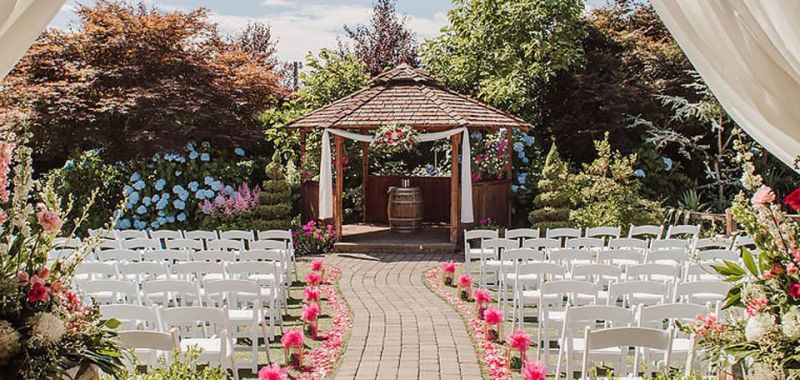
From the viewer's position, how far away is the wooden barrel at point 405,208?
1562cm

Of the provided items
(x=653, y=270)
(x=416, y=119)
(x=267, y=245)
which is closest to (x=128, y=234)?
(x=267, y=245)

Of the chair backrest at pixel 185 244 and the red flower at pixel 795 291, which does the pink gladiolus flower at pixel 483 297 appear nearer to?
the chair backrest at pixel 185 244

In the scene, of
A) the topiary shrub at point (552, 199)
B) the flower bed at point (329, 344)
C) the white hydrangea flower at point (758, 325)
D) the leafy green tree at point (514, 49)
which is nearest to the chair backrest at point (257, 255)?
the flower bed at point (329, 344)

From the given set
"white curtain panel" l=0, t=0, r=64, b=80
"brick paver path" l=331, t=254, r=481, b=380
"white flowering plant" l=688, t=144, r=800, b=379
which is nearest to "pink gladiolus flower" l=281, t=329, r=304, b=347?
"brick paver path" l=331, t=254, r=481, b=380

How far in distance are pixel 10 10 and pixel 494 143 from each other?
13318 millimetres

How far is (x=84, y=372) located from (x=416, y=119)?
11.4 m

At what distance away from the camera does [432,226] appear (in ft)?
57.1

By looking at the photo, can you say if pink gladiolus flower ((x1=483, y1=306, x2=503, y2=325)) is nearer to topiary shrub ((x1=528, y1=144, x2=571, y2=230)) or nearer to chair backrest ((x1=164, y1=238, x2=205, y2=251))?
Result: chair backrest ((x1=164, y1=238, x2=205, y2=251))

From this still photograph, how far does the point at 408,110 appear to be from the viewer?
1504cm

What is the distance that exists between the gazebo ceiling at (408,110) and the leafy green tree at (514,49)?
9.47 ft

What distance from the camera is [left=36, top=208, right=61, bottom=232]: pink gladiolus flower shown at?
3.48 metres

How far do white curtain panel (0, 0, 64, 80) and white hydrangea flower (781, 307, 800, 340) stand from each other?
386 cm

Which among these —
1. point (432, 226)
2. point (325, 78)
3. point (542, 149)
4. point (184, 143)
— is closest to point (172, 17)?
point (184, 143)

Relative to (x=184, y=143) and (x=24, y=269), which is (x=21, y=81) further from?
(x=24, y=269)
